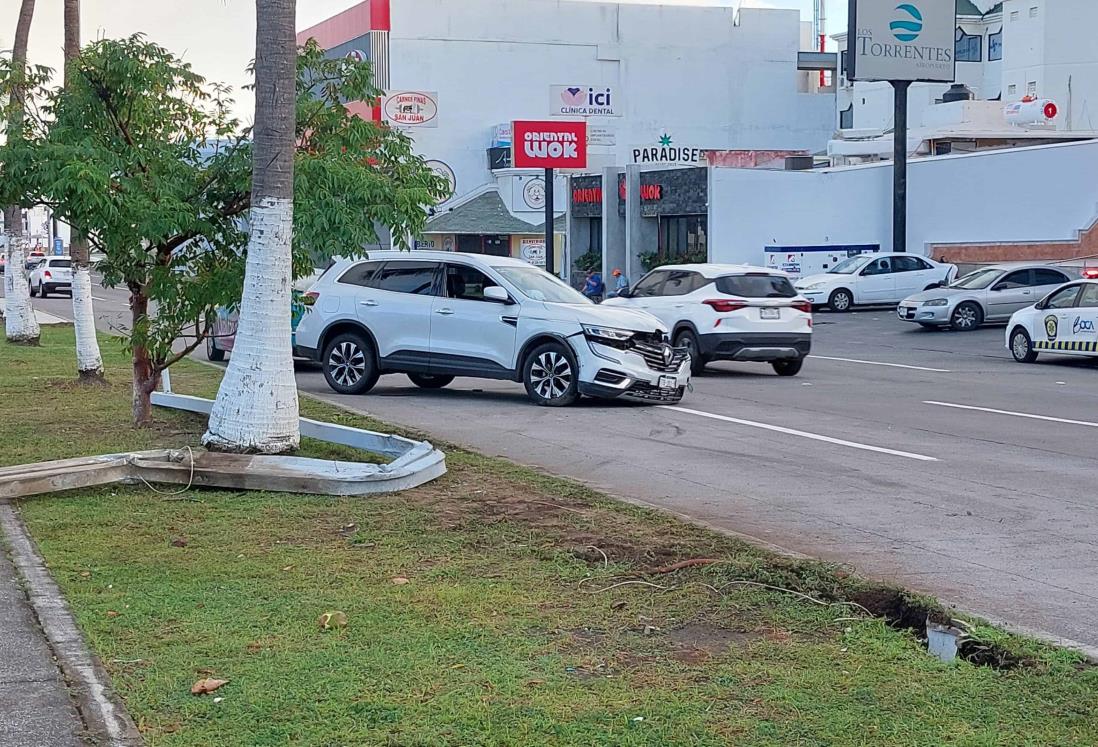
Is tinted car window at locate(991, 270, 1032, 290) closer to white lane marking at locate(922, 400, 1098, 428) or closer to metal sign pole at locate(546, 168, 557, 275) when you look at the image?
metal sign pole at locate(546, 168, 557, 275)

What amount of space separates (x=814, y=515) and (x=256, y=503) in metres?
3.78

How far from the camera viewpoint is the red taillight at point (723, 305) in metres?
20.7

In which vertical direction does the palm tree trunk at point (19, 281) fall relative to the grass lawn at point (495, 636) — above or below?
above

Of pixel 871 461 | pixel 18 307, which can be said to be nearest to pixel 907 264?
pixel 18 307

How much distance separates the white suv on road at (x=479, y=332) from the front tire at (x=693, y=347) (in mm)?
3781

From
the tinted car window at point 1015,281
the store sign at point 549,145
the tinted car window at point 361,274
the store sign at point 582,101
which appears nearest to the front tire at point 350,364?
the tinted car window at point 361,274

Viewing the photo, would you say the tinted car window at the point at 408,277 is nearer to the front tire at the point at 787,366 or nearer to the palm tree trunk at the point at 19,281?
the front tire at the point at 787,366

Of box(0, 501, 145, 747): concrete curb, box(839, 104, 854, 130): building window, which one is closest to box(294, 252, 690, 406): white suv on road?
box(0, 501, 145, 747): concrete curb

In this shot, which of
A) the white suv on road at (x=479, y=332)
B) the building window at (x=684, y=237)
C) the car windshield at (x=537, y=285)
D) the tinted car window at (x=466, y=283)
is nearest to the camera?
the white suv on road at (x=479, y=332)

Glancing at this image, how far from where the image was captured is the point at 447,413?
16.0m

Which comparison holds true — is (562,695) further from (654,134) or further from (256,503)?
(654,134)

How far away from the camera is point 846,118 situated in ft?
256

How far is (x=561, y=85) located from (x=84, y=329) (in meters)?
55.9

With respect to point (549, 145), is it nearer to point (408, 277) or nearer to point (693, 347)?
point (693, 347)
